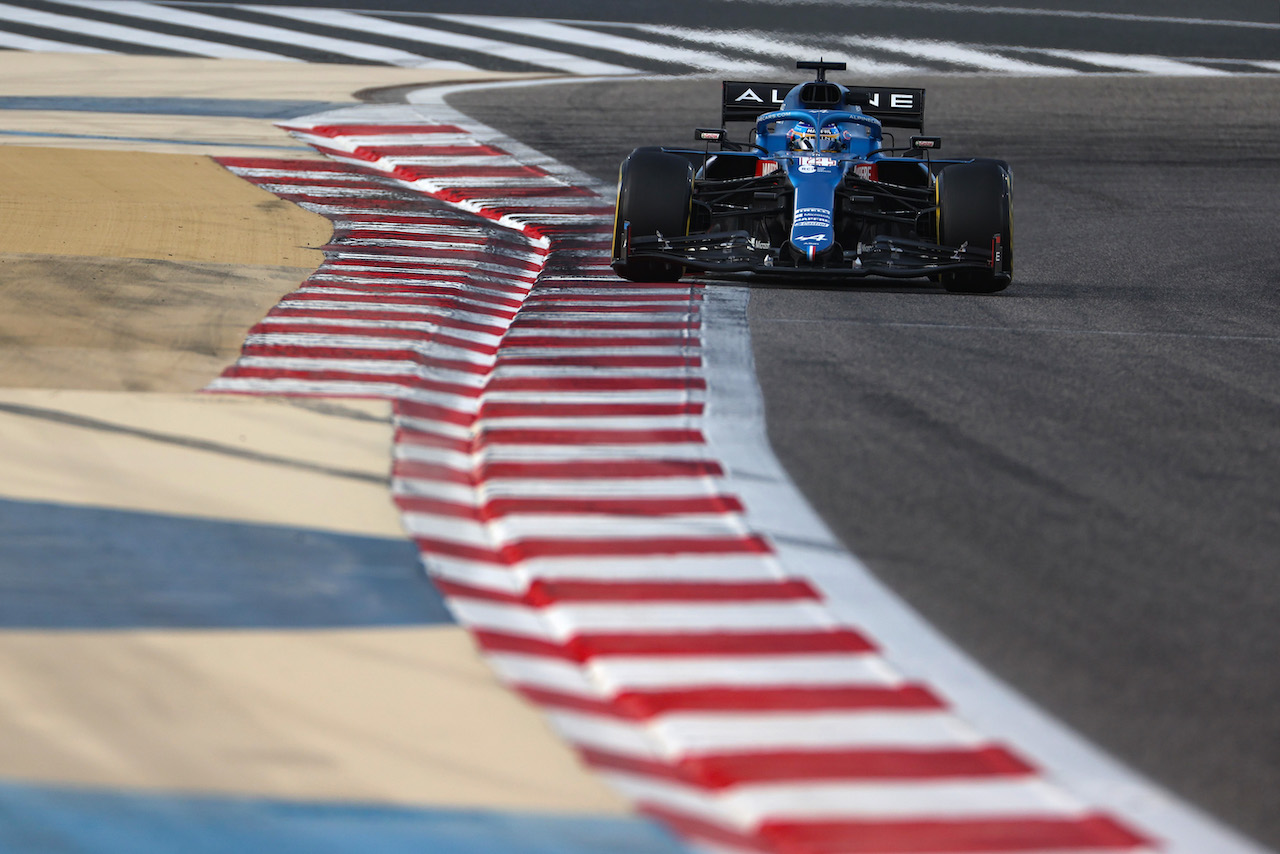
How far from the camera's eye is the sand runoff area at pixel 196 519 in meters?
3.68

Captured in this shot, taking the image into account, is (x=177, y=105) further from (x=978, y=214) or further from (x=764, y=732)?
(x=764, y=732)

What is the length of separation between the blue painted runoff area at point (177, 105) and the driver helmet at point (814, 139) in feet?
27.0

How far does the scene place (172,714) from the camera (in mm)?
3916

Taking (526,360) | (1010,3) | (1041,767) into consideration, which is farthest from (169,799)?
(1010,3)

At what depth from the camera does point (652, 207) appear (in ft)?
31.7

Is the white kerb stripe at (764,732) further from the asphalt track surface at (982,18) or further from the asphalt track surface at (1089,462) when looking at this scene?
the asphalt track surface at (982,18)

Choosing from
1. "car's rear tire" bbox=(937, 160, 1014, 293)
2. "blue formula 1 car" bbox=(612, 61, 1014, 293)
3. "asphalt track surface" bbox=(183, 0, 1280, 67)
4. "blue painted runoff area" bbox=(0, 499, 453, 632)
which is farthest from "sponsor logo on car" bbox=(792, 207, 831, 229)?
"asphalt track surface" bbox=(183, 0, 1280, 67)

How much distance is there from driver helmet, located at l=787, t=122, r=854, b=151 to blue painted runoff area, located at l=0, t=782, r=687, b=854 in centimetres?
711

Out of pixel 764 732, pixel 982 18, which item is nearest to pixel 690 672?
pixel 764 732

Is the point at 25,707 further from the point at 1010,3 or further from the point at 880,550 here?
the point at 1010,3

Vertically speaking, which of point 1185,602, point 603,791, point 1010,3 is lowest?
A: point 603,791

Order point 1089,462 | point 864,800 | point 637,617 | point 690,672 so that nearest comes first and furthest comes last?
point 864,800, point 690,672, point 637,617, point 1089,462

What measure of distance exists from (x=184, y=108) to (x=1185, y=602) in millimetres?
14406

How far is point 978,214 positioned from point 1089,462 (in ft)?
12.0
